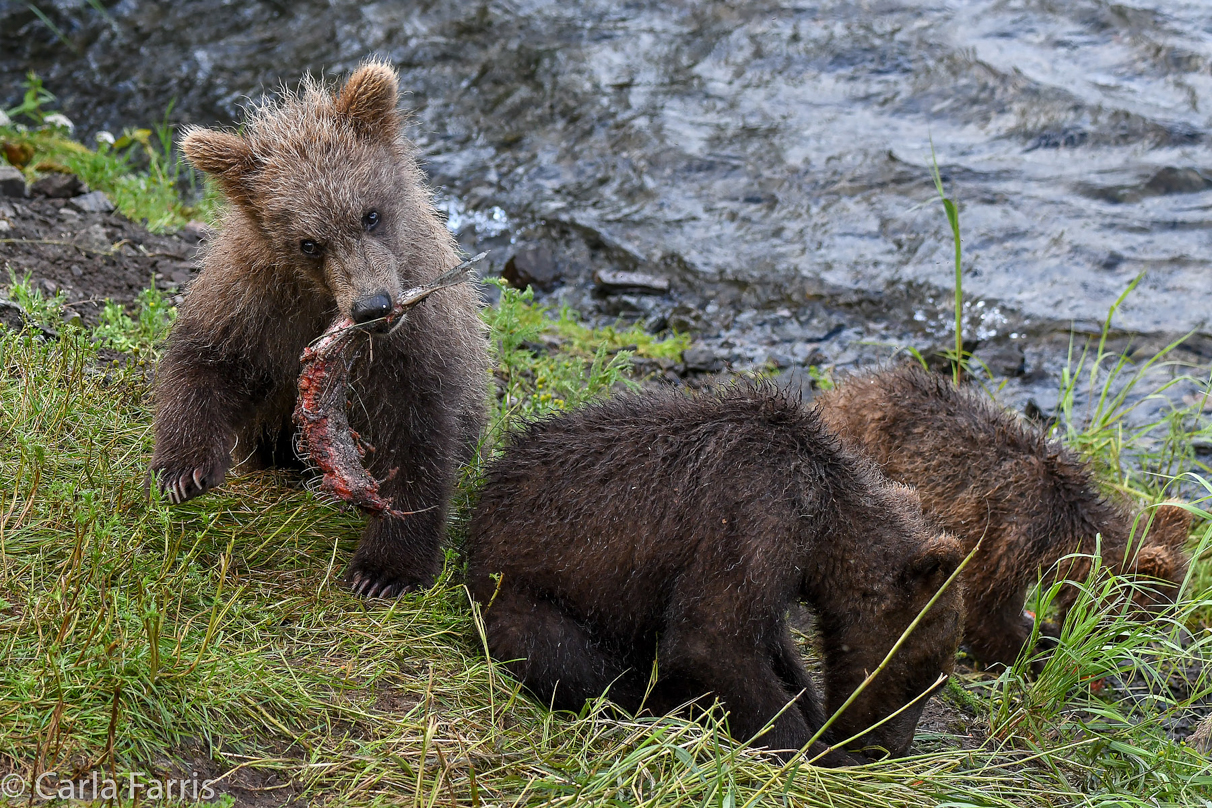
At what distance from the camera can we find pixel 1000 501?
5.34 metres

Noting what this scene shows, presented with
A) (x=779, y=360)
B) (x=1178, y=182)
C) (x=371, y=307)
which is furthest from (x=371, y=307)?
(x=1178, y=182)

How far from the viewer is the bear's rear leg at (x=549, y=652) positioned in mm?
4023

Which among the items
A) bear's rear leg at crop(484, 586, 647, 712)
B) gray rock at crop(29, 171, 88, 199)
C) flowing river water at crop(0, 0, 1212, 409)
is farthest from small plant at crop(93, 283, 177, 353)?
flowing river water at crop(0, 0, 1212, 409)

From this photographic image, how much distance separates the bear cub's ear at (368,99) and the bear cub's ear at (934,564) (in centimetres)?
256

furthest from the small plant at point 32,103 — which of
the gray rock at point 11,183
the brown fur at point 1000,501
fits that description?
the brown fur at point 1000,501

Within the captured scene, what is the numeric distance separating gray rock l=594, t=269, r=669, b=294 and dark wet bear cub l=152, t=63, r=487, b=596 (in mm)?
3577

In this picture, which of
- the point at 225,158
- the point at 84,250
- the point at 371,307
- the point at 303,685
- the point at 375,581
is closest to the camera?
the point at 303,685

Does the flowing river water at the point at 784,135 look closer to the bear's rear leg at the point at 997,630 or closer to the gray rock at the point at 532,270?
the gray rock at the point at 532,270

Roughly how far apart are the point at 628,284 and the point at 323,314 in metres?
4.06

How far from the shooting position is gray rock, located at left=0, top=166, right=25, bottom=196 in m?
6.62

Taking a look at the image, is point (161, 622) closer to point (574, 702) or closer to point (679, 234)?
point (574, 702)

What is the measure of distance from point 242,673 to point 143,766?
1.51 ft

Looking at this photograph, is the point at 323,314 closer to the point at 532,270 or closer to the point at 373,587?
the point at 373,587

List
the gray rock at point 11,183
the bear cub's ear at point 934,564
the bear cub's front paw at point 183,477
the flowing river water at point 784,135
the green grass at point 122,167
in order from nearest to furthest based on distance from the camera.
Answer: the bear cub's ear at point 934,564 < the bear cub's front paw at point 183,477 < the gray rock at point 11,183 < the green grass at point 122,167 < the flowing river water at point 784,135
